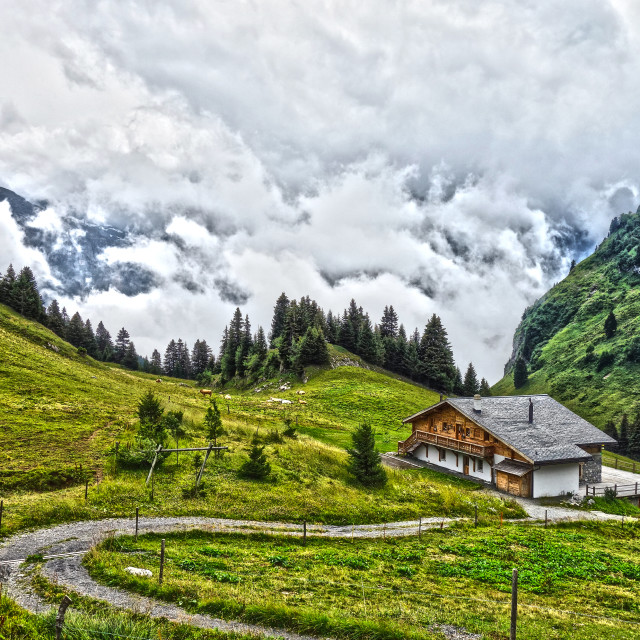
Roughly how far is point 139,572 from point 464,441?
4016 cm

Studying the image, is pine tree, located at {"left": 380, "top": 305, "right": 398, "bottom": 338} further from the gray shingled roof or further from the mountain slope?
the gray shingled roof

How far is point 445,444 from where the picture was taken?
4972cm

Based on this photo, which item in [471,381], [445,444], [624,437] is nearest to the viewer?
[445,444]

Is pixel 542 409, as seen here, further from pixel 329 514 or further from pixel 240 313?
pixel 240 313

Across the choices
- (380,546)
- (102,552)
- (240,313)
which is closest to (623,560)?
(380,546)

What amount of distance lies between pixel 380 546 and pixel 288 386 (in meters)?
79.3

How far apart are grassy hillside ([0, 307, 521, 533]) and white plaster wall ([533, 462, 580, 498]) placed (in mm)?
6596

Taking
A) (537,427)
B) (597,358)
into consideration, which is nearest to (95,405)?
(537,427)

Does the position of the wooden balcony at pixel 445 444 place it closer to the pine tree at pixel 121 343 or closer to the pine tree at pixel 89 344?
the pine tree at pixel 89 344

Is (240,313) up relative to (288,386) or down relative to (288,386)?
up

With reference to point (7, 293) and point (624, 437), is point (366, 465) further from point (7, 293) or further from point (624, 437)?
point (7, 293)

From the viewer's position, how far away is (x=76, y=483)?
28047mm

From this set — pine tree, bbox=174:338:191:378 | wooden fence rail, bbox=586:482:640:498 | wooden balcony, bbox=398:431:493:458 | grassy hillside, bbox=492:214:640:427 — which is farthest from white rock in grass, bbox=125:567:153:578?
pine tree, bbox=174:338:191:378

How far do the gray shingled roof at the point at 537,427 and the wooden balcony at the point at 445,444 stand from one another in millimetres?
2390
